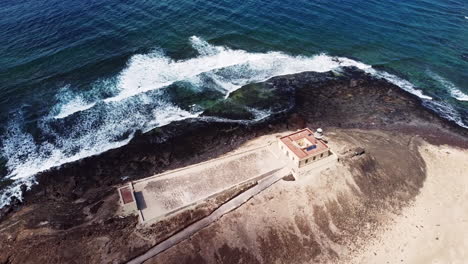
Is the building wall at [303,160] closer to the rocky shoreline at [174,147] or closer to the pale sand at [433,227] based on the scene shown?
the rocky shoreline at [174,147]

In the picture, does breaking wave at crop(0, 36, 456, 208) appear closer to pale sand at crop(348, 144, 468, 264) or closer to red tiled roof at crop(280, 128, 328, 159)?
red tiled roof at crop(280, 128, 328, 159)

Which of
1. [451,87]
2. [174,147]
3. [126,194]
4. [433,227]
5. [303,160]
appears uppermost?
[451,87]

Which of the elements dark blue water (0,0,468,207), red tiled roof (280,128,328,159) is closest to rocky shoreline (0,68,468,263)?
dark blue water (0,0,468,207)

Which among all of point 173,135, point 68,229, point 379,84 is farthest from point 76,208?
point 379,84

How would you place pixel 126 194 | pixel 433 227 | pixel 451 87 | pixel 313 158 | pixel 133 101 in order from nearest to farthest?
1. pixel 126 194
2. pixel 433 227
3. pixel 313 158
4. pixel 133 101
5. pixel 451 87

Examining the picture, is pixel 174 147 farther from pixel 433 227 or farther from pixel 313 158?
pixel 433 227

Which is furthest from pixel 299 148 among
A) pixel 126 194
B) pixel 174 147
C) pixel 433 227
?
pixel 126 194

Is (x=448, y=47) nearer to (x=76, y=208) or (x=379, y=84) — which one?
(x=379, y=84)
